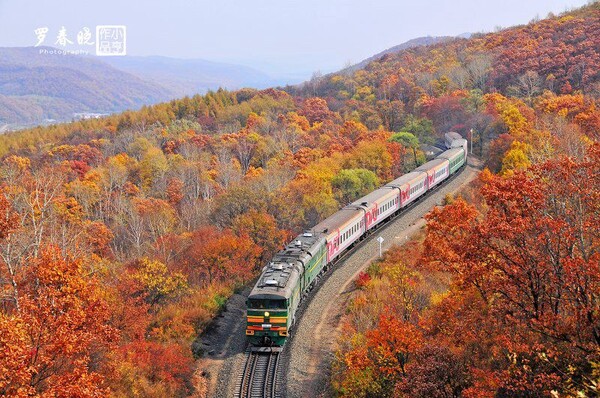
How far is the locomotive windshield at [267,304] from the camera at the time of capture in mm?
22656

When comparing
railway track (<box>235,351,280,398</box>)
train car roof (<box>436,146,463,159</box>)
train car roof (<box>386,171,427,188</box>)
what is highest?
train car roof (<box>436,146,463,159</box>)

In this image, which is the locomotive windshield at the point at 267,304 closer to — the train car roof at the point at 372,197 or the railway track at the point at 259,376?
the railway track at the point at 259,376

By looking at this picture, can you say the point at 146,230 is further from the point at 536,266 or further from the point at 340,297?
the point at 536,266

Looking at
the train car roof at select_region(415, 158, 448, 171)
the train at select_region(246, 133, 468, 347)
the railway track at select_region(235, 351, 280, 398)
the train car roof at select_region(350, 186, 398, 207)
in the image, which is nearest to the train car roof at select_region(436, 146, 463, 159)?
the train car roof at select_region(415, 158, 448, 171)

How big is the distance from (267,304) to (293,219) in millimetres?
19107

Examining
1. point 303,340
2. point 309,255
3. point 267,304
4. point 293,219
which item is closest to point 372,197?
point 293,219

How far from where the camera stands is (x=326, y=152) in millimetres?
66688

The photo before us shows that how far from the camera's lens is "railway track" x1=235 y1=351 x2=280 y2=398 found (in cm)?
2100

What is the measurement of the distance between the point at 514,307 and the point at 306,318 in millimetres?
13050

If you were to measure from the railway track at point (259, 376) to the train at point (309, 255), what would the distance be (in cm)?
53

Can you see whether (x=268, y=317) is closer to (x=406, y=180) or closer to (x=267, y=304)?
(x=267, y=304)

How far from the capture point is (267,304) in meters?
22.7

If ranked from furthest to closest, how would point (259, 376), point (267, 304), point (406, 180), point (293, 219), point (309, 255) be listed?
1. point (406, 180)
2. point (293, 219)
3. point (309, 255)
4. point (267, 304)
5. point (259, 376)

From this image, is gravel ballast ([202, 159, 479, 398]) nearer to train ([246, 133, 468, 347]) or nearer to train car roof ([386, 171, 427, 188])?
train ([246, 133, 468, 347])
